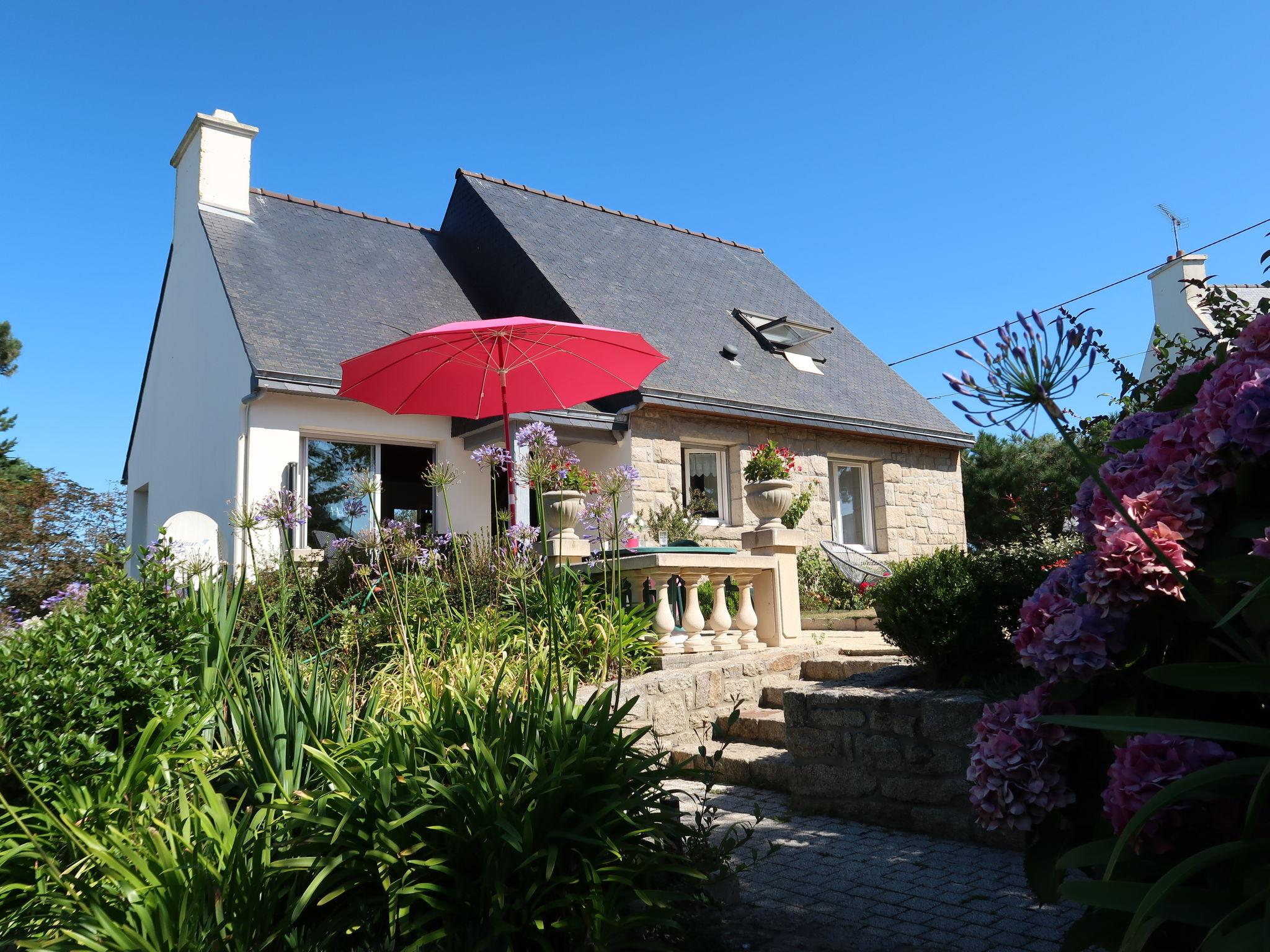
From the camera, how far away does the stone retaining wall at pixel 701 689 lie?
5.09 meters

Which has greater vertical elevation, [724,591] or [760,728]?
[724,591]

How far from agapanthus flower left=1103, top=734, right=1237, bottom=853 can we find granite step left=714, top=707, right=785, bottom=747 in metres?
3.72

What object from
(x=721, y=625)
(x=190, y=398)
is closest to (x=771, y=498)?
(x=721, y=625)

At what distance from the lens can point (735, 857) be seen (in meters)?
3.50

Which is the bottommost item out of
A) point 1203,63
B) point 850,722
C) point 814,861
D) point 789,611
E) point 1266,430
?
point 814,861

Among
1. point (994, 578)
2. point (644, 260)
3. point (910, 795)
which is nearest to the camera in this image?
point (910, 795)

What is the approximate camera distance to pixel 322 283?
11531 millimetres

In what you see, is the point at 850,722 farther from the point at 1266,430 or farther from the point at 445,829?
the point at 1266,430

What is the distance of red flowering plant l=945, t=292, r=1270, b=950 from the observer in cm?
122

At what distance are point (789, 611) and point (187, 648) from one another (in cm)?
465

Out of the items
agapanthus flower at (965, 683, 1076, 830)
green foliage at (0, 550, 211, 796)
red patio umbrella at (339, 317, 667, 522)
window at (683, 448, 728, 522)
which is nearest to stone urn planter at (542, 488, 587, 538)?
red patio umbrella at (339, 317, 667, 522)

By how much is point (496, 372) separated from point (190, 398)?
8275 mm

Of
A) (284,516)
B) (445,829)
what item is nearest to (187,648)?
(284,516)

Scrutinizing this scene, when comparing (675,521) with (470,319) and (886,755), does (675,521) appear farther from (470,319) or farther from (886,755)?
(886,755)
